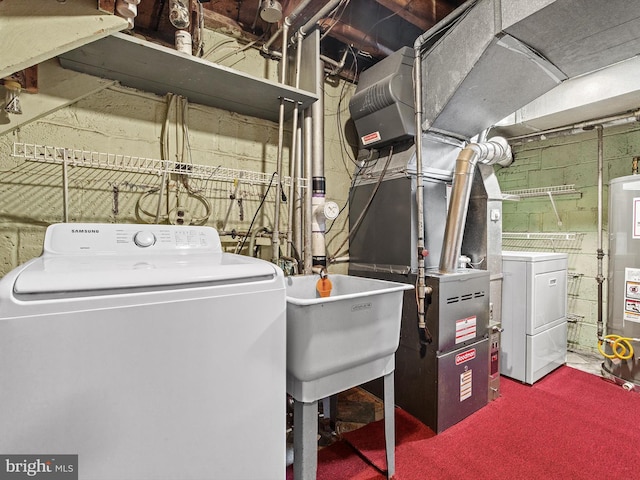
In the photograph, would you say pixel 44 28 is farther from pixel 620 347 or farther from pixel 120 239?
pixel 620 347

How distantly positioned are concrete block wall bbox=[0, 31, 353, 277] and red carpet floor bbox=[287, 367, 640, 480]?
4.90ft

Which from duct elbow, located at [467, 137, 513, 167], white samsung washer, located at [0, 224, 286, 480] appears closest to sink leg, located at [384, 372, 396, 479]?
white samsung washer, located at [0, 224, 286, 480]

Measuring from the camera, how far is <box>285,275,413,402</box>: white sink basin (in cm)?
118

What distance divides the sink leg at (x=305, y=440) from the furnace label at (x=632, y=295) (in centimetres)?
269

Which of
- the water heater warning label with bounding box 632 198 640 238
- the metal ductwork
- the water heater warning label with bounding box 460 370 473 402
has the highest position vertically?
the metal ductwork

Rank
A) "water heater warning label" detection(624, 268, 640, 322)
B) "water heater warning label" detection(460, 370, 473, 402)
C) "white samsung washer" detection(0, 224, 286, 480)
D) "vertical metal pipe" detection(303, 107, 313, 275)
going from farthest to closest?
1. "water heater warning label" detection(624, 268, 640, 322)
2. "vertical metal pipe" detection(303, 107, 313, 275)
3. "water heater warning label" detection(460, 370, 473, 402)
4. "white samsung washer" detection(0, 224, 286, 480)

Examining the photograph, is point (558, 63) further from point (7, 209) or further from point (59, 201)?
point (7, 209)

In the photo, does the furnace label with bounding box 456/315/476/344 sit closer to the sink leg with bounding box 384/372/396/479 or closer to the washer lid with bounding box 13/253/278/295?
the sink leg with bounding box 384/372/396/479

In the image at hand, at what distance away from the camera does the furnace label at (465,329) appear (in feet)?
6.38

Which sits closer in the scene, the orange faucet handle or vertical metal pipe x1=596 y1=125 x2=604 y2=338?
A: the orange faucet handle

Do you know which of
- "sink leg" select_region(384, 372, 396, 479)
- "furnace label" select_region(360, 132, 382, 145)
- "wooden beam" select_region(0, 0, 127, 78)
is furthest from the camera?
"furnace label" select_region(360, 132, 382, 145)

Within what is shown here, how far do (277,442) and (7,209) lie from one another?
1607mm

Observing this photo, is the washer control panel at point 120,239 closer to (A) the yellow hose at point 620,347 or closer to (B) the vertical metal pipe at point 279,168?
A: (B) the vertical metal pipe at point 279,168

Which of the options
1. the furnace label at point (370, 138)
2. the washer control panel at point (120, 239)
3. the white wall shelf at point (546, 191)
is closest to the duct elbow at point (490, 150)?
the furnace label at point (370, 138)
